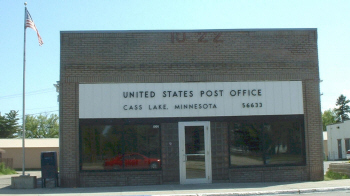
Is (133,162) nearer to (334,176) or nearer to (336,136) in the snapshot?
(334,176)

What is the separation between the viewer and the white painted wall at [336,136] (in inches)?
1871

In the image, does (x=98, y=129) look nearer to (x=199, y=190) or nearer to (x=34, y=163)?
(x=199, y=190)

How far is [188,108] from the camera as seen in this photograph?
50.4 feet

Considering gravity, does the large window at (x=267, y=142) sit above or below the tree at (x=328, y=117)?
below

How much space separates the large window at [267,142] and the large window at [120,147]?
3.02 metres

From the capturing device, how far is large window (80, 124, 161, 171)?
1502 cm

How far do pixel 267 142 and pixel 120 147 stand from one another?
221 inches

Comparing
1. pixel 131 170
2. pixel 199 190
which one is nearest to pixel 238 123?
pixel 199 190

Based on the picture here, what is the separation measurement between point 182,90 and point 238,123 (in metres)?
2.51

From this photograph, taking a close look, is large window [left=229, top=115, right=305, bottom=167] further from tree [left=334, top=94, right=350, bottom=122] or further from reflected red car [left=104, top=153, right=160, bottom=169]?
tree [left=334, top=94, right=350, bottom=122]

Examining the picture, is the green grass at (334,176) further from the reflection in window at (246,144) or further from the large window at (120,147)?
the large window at (120,147)

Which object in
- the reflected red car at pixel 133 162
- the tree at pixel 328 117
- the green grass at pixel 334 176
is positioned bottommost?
the green grass at pixel 334 176

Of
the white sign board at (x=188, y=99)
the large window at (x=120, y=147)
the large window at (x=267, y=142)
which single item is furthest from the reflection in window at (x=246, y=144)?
the large window at (x=120, y=147)

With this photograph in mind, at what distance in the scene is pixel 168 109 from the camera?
15312 millimetres
